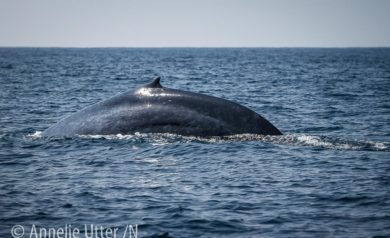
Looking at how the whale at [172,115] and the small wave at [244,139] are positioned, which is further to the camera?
the small wave at [244,139]

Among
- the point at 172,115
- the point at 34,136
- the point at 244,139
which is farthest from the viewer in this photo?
the point at 34,136

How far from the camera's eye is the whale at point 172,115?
14.5 metres

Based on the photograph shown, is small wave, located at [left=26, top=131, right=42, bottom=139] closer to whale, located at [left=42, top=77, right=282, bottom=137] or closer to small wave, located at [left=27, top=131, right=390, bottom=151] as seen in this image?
→ small wave, located at [left=27, top=131, right=390, bottom=151]

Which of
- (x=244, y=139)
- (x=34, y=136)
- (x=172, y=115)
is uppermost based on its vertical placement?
(x=172, y=115)

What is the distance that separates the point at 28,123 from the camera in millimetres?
20672

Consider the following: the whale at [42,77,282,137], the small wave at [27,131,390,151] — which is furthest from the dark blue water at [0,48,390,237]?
the whale at [42,77,282,137]

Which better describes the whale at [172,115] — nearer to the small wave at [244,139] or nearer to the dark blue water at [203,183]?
the small wave at [244,139]

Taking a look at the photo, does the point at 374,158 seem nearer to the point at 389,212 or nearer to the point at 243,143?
the point at 243,143

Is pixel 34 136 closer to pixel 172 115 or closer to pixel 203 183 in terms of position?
pixel 172 115

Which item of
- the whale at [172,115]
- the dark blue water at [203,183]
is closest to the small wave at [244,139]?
the dark blue water at [203,183]

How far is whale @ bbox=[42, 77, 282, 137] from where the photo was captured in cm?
1450

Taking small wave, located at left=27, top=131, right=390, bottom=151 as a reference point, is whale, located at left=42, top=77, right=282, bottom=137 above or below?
above

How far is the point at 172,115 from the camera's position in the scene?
14.6m

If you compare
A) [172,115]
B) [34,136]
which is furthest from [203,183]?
[34,136]
